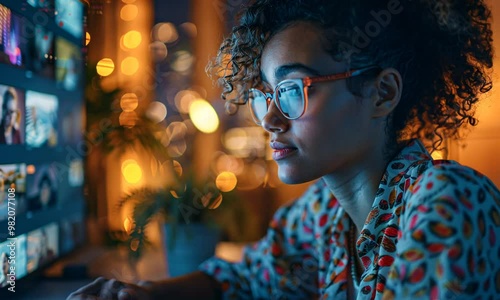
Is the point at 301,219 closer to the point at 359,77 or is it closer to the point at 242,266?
the point at 242,266

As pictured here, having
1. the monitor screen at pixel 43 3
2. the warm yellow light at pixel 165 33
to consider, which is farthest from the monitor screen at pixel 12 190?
the warm yellow light at pixel 165 33

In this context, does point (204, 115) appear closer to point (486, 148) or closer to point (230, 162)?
point (486, 148)

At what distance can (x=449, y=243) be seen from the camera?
61 centimetres

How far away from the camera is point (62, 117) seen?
1.12m

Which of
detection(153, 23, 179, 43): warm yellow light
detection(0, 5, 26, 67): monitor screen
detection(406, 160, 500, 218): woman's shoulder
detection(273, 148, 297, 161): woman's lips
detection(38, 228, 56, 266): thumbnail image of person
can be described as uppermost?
detection(153, 23, 179, 43): warm yellow light

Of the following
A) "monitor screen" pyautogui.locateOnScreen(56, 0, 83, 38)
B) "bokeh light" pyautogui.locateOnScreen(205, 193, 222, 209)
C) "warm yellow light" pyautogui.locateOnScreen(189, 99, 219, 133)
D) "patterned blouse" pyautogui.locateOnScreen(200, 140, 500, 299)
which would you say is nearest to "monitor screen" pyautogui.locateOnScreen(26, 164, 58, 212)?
"monitor screen" pyautogui.locateOnScreen(56, 0, 83, 38)

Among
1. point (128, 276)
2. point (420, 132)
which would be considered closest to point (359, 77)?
point (420, 132)

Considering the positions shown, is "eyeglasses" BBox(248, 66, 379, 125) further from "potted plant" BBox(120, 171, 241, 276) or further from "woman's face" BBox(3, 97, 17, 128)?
"potted plant" BBox(120, 171, 241, 276)

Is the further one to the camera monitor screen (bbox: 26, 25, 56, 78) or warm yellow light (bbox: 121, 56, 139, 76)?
warm yellow light (bbox: 121, 56, 139, 76)

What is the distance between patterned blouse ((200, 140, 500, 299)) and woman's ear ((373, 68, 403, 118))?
0.27ft

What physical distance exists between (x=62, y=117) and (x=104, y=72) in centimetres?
80

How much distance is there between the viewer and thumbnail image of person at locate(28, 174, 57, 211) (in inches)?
35.5

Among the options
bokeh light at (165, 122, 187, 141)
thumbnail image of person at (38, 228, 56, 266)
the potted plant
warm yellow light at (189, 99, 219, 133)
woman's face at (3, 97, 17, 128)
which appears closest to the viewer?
woman's face at (3, 97, 17, 128)

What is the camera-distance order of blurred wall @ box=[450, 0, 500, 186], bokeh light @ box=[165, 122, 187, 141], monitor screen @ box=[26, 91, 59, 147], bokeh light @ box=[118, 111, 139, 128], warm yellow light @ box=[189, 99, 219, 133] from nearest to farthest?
monitor screen @ box=[26, 91, 59, 147] < blurred wall @ box=[450, 0, 500, 186] < bokeh light @ box=[118, 111, 139, 128] < warm yellow light @ box=[189, 99, 219, 133] < bokeh light @ box=[165, 122, 187, 141]
